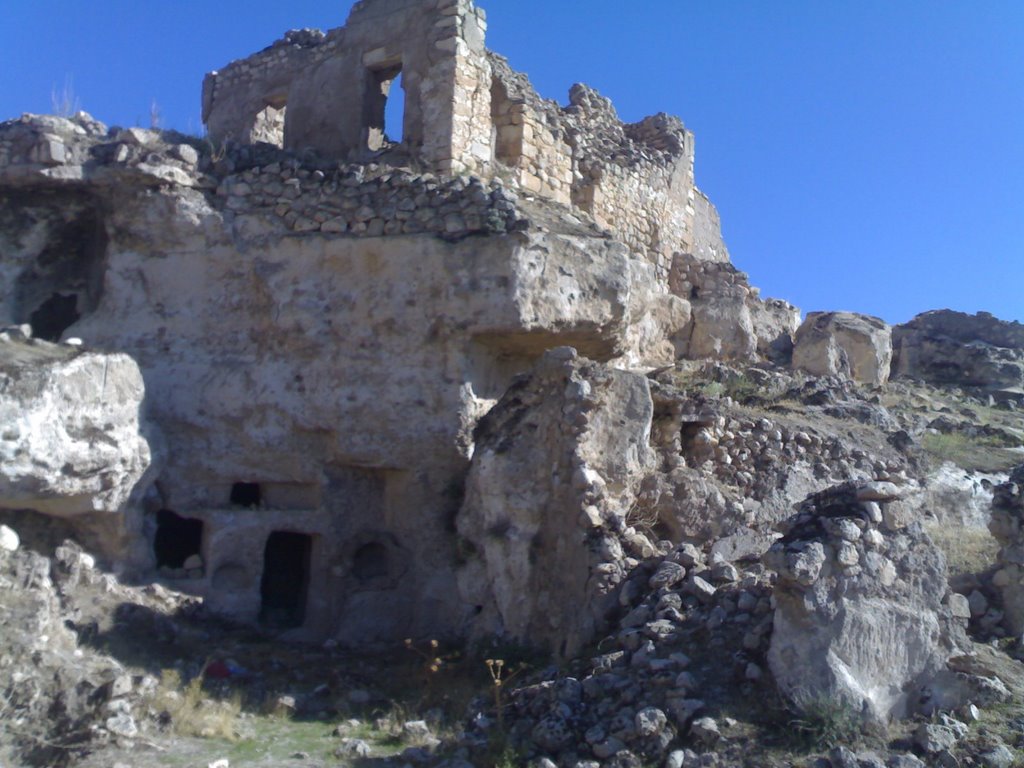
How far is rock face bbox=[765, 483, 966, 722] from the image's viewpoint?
5.59m

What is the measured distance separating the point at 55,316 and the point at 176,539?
2.15 metres

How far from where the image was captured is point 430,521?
28.7ft

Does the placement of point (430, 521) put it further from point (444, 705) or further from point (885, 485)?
point (885, 485)

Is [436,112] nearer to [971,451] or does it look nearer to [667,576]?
[667,576]

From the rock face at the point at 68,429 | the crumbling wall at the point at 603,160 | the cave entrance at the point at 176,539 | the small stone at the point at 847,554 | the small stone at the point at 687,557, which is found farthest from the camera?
the crumbling wall at the point at 603,160

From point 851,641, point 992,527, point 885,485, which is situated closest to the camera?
point 851,641

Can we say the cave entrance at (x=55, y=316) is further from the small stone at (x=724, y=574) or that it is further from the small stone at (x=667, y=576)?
the small stone at (x=724, y=574)

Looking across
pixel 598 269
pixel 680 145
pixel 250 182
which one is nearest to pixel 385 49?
pixel 250 182

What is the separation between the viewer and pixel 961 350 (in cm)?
1936

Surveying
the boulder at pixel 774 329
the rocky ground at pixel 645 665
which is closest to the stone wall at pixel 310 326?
the rocky ground at pixel 645 665

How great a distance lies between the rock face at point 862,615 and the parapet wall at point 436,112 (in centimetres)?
533

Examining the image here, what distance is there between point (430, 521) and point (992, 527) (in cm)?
410

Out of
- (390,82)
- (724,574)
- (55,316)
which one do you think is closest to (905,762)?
(724,574)

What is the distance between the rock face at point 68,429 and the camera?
23.6 ft
